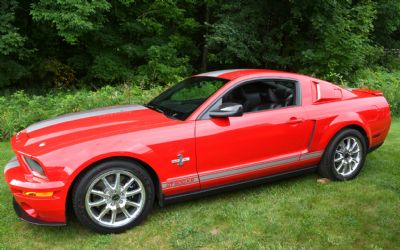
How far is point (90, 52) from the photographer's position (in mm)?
17266

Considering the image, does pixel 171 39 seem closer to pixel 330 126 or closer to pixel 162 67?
pixel 162 67

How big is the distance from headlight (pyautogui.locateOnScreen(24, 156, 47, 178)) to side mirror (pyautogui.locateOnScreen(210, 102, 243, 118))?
171 centimetres

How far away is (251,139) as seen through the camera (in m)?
4.45

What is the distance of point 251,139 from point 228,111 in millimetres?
455

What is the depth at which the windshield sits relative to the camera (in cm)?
445

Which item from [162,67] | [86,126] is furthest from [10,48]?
[86,126]

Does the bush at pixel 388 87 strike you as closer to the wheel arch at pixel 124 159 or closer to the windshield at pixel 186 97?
the windshield at pixel 186 97

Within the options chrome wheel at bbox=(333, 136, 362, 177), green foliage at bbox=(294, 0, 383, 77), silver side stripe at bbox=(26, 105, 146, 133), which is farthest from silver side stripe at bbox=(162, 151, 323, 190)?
green foliage at bbox=(294, 0, 383, 77)

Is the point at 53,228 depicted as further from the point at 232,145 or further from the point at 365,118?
the point at 365,118

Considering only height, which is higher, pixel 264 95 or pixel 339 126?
pixel 264 95

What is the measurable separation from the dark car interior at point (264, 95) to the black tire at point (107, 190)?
4.20 feet

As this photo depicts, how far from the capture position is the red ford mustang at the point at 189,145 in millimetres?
3701

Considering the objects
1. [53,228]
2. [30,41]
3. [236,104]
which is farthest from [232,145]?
[30,41]

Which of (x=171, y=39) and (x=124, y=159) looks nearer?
(x=124, y=159)
